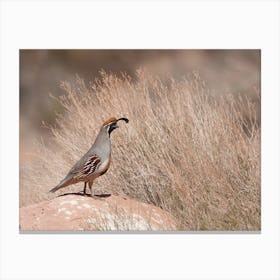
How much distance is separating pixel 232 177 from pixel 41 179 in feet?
6.98

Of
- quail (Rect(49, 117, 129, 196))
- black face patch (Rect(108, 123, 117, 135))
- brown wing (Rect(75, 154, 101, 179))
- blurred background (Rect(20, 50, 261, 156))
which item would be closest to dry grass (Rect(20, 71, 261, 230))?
blurred background (Rect(20, 50, 261, 156))

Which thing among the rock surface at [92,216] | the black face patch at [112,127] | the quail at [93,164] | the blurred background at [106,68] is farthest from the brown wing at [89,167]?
the blurred background at [106,68]

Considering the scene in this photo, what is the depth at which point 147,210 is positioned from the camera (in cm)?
921

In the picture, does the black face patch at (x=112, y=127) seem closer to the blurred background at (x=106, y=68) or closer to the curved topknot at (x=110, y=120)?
the curved topknot at (x=110, y=120)

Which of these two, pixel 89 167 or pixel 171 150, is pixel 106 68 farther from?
pixel 89 167

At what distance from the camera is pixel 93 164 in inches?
362

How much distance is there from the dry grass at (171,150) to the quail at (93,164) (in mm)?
544

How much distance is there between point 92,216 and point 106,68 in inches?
112

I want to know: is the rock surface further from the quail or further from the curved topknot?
Answer: the curved topknot

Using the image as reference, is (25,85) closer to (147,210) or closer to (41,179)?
(41,179)

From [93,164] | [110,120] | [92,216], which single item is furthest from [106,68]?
[92,216]

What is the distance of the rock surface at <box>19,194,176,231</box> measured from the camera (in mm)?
9039

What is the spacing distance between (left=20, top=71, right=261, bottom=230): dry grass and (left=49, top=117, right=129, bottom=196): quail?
54 cm
